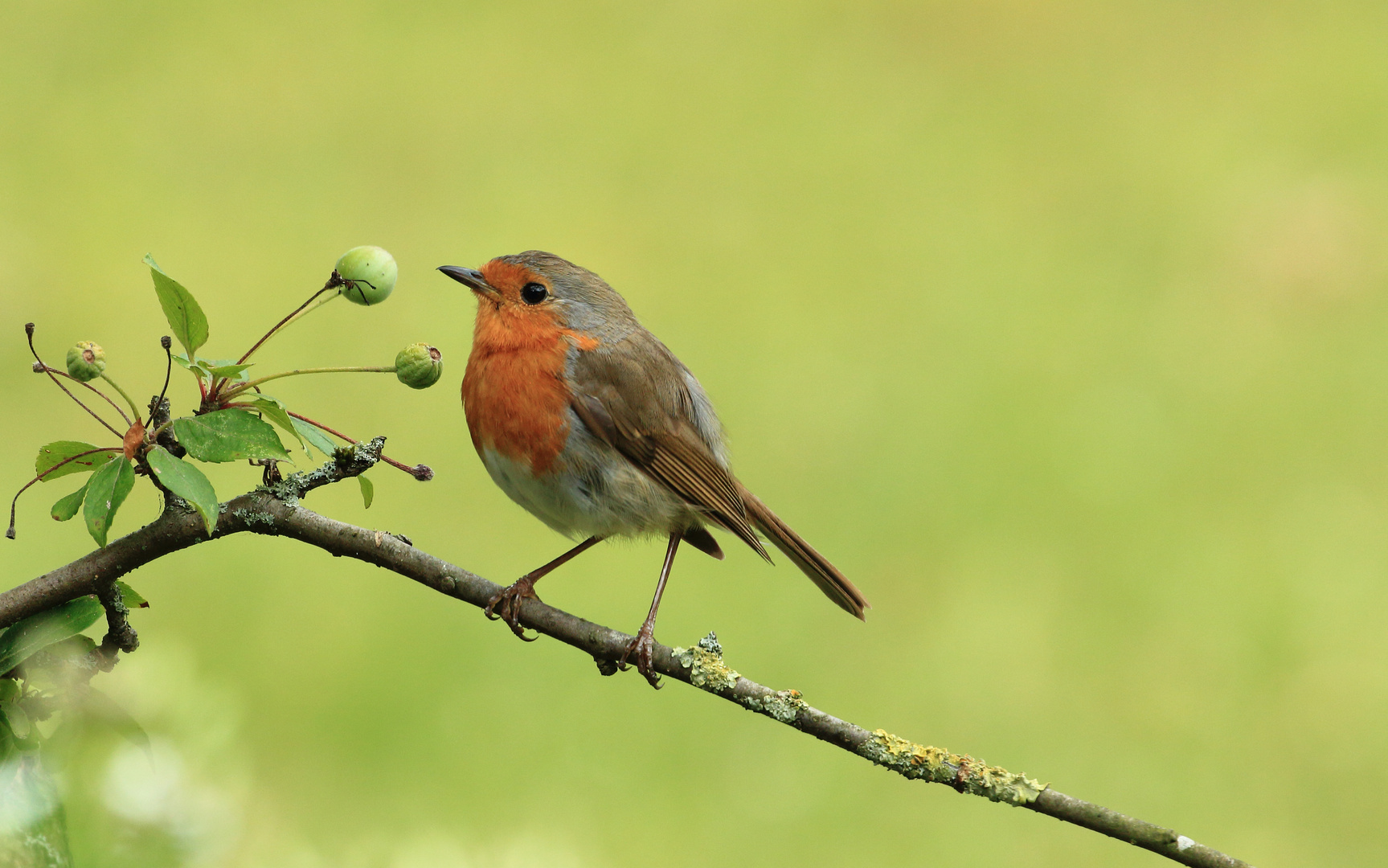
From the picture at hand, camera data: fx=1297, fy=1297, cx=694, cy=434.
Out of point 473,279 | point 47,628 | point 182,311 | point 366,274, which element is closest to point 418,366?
point 366,274

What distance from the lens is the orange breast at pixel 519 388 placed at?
286 centimetres

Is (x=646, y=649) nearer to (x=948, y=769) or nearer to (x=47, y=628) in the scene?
(x=948, y=769)

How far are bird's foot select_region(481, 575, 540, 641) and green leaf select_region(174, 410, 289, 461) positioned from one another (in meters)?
0.44

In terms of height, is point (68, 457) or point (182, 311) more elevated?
point (182, 311)

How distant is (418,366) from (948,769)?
35.4 inches

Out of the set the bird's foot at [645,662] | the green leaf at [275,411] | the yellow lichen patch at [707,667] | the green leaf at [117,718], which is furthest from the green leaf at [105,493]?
the bird's foot at [645,662]

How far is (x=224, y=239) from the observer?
25.1ft

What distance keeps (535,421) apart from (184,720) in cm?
186

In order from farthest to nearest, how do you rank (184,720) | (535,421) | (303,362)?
(303,362)
(535,421)
(184,720)

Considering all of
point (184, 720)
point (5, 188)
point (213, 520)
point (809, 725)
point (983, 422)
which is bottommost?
point (184, 720)

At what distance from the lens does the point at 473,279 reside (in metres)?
3.19

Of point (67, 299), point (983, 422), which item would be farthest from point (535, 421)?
point (67, 299)

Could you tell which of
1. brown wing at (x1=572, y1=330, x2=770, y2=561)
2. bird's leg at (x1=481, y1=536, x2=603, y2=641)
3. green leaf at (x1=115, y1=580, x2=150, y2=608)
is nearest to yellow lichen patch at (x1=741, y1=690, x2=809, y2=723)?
bird's leg at (x1=481, y1=536, x2=603, y2=641)

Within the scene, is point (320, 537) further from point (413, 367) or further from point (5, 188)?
point (5, 188)
